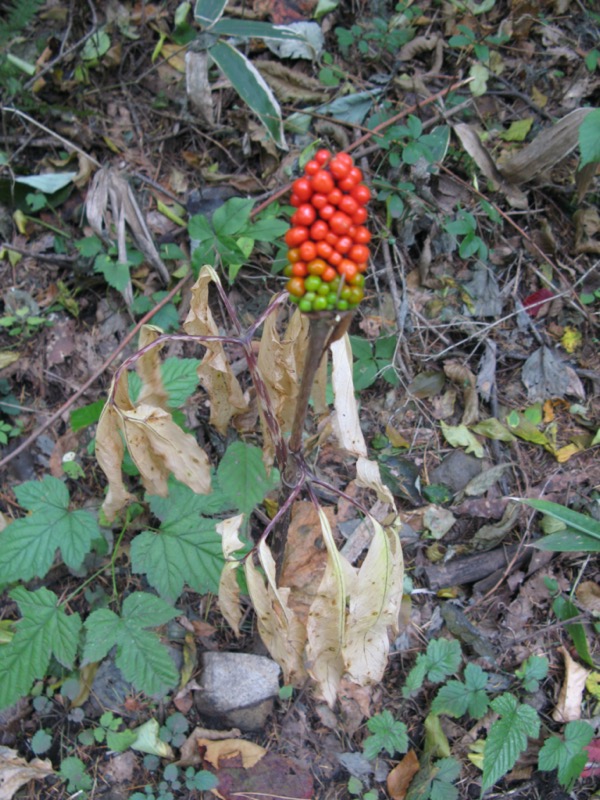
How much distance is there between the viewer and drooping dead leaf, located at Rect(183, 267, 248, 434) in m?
1.47

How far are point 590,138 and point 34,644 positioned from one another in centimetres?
241

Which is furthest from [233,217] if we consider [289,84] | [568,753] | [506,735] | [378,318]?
[568,753]

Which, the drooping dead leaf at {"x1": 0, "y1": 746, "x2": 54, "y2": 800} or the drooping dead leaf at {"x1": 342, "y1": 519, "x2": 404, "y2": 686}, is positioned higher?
the drooping dead leaf at {"x1": 342, "y1": 519, "x2": 404, "y2": 686}

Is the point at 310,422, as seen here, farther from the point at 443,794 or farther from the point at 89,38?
the point at 89,38

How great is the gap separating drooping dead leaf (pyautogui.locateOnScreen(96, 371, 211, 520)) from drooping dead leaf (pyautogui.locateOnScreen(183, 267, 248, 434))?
0.18 meters

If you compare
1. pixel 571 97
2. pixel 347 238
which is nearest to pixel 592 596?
pixel 347 238

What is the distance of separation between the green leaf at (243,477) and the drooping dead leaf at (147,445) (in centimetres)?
10

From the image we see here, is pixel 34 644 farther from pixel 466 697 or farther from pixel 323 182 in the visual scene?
pixel 323 182

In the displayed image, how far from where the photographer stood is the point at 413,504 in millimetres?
2205

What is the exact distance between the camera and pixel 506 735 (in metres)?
1.76

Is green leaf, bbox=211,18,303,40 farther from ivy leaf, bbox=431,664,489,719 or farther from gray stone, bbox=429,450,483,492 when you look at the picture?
ivy leaf, bbox=431,664,489,719

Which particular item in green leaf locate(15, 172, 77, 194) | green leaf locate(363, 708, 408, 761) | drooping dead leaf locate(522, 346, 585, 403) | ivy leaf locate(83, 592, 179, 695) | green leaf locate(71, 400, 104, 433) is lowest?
green leaf locate(363, 708, 408, 761)

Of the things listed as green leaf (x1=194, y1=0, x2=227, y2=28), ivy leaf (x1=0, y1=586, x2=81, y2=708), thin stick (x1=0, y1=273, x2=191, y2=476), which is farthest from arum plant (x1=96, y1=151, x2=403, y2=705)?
green leaf (x1=194, y1=0, x2=227, y2=28)

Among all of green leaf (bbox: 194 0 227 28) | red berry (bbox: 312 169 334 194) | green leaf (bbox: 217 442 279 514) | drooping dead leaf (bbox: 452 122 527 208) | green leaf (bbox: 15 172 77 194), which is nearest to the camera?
red berry (bbox: 312 169 334 194)
